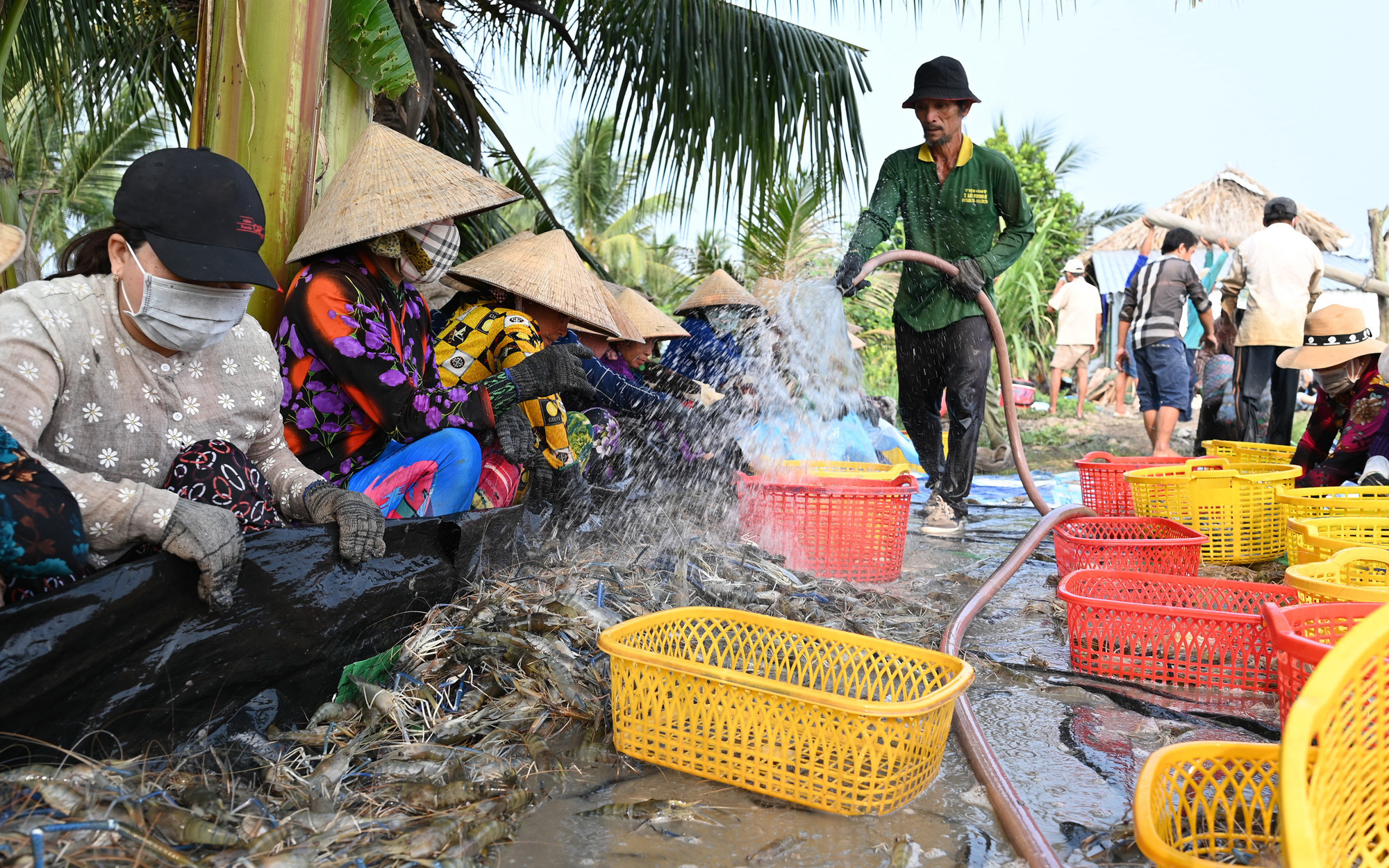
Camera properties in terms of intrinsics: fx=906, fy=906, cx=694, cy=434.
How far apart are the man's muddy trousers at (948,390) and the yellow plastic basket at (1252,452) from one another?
1.29 meters

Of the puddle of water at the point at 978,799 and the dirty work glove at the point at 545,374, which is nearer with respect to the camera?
the puddle of water at the point at 978,799

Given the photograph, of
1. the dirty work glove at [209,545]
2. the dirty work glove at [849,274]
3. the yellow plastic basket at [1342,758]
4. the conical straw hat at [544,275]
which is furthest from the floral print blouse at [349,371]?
the yellow plastic basket at [1342,758]

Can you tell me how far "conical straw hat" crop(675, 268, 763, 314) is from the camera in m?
6.22

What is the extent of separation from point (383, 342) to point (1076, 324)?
9.80 meters

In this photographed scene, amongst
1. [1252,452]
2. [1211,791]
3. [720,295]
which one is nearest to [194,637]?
[1211,791]

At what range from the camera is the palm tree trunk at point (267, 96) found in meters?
2.99

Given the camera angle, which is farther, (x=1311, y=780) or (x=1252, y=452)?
(x=1252, y=452)

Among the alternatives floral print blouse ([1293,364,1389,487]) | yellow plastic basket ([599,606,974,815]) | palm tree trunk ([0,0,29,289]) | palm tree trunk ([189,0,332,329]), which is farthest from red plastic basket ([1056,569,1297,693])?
palm tree trunk ([0,0,29,289])

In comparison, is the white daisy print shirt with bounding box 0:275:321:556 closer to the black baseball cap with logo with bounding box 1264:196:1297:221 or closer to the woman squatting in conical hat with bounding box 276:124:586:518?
the woman squatting in conical hat with bounding box 276:124:586:518

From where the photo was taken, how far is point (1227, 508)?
3996 millimetres

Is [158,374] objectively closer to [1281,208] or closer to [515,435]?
[515,435]

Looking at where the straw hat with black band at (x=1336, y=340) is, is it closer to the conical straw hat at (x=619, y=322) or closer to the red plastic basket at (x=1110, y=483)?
the red plastic basket at (x=1110, y=483)

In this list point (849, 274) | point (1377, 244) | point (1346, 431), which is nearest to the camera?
point (1346, 431)

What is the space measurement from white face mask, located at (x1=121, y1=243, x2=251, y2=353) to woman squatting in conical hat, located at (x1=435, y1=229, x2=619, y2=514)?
1223mm
